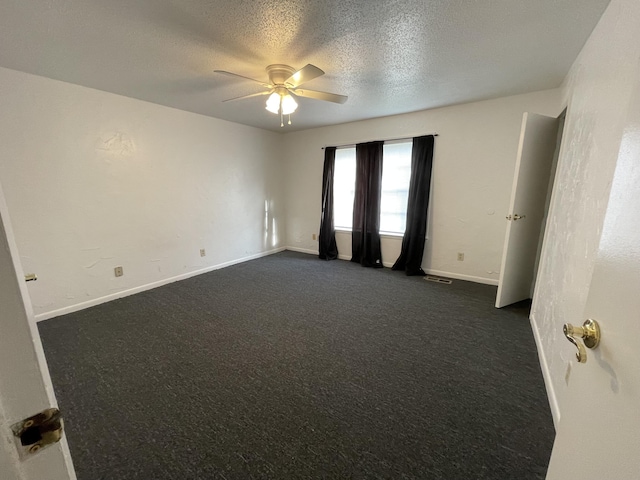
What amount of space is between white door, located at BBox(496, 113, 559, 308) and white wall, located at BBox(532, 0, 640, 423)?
0.34 m

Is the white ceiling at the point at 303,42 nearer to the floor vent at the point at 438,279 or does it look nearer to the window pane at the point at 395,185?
the window pane at the point at 395,185

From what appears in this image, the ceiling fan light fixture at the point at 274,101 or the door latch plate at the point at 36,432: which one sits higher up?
the ceiling fan light fixture at the point at 274,101

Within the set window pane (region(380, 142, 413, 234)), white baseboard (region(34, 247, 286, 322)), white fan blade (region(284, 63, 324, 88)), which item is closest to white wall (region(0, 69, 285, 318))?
white baseboard (region(34, 247, 286, 322))

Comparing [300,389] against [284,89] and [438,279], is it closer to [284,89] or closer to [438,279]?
[284,89]

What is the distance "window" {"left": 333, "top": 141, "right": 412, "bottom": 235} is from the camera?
394 cm

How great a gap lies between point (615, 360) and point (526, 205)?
8.50 feet

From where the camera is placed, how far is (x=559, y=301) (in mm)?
1715

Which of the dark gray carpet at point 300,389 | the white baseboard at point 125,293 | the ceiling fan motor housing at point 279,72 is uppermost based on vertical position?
the ceiling fan motor housing at point 279,72

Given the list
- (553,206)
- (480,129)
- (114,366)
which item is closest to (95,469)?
(114,366)

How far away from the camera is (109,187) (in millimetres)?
2893

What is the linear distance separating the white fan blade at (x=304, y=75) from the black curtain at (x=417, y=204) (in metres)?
2.08

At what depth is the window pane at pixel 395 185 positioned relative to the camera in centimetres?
391

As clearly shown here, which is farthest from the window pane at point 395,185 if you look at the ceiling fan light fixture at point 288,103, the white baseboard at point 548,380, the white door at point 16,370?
the white door at point 16,370

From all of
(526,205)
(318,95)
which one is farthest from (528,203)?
(318,95)
